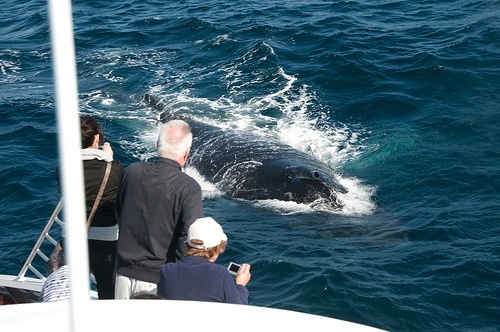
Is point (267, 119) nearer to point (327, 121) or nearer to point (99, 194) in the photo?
point (327, 121)

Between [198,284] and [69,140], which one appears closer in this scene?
[69,140]

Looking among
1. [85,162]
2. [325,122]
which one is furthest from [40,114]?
[85,162]

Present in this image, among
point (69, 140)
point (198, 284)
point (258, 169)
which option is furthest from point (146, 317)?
point (258, 169)

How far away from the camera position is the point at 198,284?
5.98 m

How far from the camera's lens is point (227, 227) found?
13.9m

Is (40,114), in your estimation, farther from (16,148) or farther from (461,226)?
(461,226)

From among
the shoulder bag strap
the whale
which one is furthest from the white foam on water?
the shoulder bag strap

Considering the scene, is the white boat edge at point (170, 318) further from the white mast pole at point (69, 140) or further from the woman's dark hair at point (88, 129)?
the woman's dark hair at point (88, 129)

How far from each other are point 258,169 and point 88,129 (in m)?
8.64

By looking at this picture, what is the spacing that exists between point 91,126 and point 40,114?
13.3 metres

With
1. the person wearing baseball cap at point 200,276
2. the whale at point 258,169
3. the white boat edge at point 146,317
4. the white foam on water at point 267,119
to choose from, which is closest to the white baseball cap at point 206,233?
the person wearing baseball cap at point 200,276

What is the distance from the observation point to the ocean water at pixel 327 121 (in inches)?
464

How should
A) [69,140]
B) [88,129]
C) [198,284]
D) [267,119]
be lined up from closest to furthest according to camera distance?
[69,140], [198,284], [88,129], [267,119]

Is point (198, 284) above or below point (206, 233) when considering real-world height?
below
